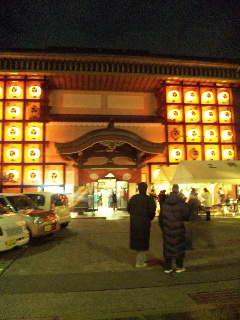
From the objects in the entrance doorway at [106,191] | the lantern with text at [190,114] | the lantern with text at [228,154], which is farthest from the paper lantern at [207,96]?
the entrance doorway at [106,191]

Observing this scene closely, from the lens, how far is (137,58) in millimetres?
21766

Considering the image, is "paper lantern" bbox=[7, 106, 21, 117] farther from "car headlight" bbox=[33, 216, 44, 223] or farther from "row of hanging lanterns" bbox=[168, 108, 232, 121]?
"car headlight" bbox=[33, 216, 44, 223]

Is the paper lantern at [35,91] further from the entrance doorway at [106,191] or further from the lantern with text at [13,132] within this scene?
the entrance doorway at [106,191]

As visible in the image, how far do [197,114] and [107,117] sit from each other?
7.87 meters

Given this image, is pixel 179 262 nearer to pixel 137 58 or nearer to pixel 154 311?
pixel 154 311

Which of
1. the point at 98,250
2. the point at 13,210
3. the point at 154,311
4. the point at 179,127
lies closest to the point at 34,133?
the point at 179,127

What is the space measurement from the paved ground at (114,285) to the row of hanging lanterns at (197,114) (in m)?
16.0

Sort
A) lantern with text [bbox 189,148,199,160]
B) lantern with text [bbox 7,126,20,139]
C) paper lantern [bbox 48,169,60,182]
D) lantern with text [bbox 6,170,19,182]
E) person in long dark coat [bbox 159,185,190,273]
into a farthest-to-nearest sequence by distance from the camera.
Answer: lantern with text [bbox 189,148,199,160] < lantern with text [bbox 7,126,20,139] < paper lantern [bbox 48,169,60,182] < lantern with text [bbox 6,170,19,182] < person in long dark coat [bbox 159,185,190,273]

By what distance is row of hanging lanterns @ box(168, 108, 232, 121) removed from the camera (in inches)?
912

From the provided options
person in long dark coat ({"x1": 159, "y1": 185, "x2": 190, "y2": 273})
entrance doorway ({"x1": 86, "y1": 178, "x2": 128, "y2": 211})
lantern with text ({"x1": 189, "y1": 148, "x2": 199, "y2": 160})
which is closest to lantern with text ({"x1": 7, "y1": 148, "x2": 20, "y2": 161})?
entrance doorway ({"x1": 86, "y1": 178, "x2": 128, "y2": 211})

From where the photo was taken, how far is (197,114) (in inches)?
933

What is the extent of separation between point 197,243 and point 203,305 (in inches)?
199

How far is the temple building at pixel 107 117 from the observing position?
21156 millimetres

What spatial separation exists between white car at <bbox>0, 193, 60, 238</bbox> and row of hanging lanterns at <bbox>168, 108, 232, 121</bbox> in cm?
1596
